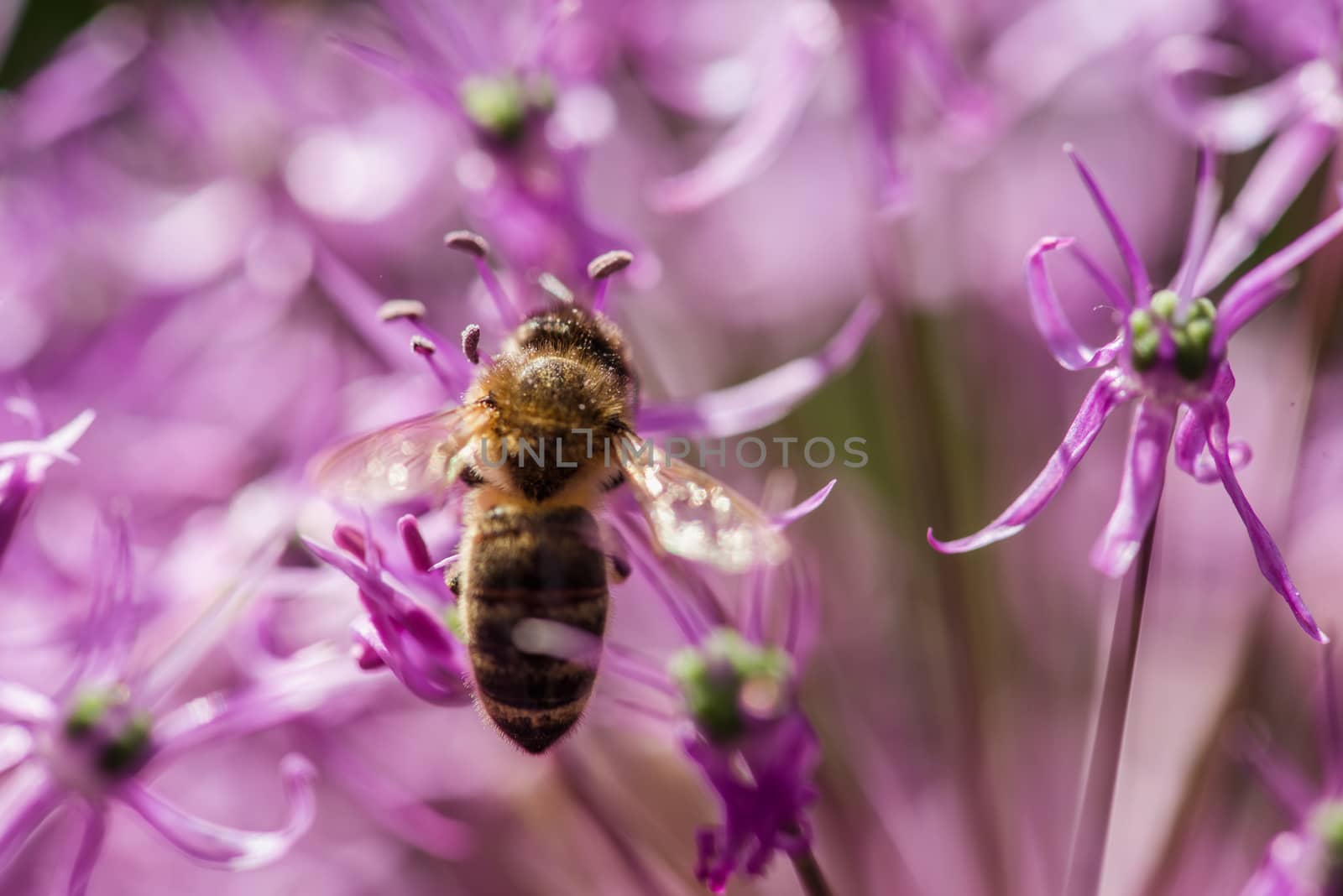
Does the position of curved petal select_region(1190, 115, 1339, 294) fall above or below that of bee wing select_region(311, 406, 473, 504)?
below

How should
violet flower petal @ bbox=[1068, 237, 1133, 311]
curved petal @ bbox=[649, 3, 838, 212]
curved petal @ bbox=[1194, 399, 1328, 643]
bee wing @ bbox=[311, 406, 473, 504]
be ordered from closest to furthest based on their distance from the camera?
curved petal @ bbox=[1194, 399, 1328, 643], violet flower petal @ bbox=[1068, 237, 1133, 311], bee wing @ bbox=[311, 406, 473, 504], curved petal @ bbox=[649, 3, 838, 212]

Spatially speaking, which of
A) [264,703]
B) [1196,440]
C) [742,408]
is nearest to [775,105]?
[742,408]

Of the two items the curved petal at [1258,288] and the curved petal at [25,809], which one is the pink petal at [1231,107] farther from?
the curved petal at [25,809]

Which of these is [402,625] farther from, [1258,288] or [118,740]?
[1258,288]

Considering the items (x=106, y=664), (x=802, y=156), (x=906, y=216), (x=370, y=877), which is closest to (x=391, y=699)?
(x=370, y=877)

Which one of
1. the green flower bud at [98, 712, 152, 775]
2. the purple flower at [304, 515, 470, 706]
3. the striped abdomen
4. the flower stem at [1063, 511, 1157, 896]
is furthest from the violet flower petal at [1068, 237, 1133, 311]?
the green flower bud at [98, 712, 152, 775]

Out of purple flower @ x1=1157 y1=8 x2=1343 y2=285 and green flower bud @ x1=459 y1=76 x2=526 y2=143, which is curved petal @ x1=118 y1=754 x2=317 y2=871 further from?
purple flower @ x1=1157 y1=8 x2=1343 y2=285

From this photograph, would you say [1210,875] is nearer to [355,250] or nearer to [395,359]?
[395,359]

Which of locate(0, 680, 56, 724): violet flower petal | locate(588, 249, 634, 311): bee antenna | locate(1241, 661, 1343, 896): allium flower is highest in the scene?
locate(588, 249, 634, 311): bee antenna
